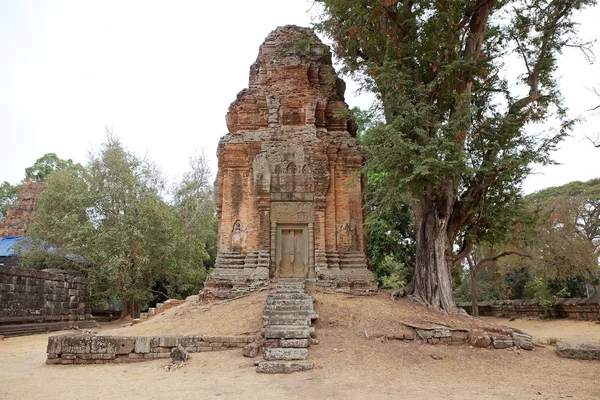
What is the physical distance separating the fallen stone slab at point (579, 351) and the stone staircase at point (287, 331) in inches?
204

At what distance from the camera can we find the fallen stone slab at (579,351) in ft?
28.5

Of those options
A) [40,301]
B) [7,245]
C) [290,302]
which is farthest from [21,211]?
[290,302]

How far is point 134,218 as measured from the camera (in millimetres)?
21141

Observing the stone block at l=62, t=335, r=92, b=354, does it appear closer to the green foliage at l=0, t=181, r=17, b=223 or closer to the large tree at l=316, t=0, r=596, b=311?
the large tree at l=316, t=0, r=596, b=311

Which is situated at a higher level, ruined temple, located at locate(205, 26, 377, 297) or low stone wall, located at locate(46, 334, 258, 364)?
ruined temple, located at locate(205, 26, 377, 297)

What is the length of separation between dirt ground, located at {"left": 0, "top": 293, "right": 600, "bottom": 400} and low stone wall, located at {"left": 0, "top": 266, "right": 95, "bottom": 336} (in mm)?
5345

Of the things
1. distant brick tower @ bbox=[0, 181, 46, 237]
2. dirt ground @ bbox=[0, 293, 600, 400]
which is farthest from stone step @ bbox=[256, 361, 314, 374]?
distant brick tower @ bbox=[0, 181, 46, 237]

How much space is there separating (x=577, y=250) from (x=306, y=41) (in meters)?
13.8

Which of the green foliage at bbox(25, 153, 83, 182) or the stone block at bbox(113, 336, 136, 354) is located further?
the green foliage at bbox(25, 153, 83, 182)

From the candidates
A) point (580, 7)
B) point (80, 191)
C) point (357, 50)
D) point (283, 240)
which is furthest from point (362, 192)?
point (80, 191)

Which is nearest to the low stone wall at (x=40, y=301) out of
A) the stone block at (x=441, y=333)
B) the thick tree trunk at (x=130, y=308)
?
the thick tree trunk at (x=130, y=308)

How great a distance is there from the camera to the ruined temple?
14320 mm

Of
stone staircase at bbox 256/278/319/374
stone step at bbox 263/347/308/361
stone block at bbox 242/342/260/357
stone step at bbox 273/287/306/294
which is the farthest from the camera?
stone step at bbox 273/287/306/294

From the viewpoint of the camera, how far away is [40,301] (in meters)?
17.0
